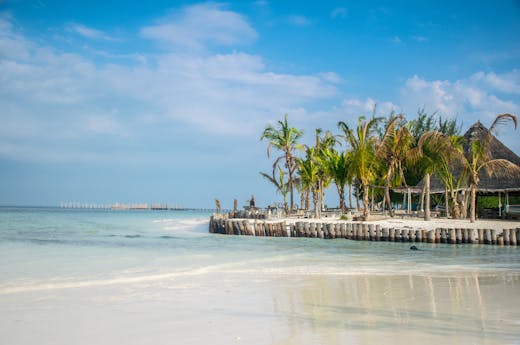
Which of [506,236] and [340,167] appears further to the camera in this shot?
[340,167]

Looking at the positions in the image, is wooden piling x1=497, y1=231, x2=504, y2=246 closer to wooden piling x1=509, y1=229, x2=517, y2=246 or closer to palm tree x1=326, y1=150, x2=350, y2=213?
wooden piling x1=509, y1=229, x2=517, y2=246

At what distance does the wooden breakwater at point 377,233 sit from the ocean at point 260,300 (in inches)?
209

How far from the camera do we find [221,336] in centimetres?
636

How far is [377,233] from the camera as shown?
78.8ft

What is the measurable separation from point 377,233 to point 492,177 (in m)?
13.3

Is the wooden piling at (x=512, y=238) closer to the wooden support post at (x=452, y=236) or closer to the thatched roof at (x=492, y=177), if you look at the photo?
the wooden support post at (x=452, y=236)

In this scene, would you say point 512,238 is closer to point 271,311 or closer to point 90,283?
point 271,311

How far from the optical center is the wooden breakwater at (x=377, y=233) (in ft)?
71.5

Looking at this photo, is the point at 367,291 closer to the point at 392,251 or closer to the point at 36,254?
the point at 392,251

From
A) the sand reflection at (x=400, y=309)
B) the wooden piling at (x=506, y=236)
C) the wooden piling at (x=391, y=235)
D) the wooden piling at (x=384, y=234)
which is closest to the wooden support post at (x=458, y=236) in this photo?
the wooden piling at (x=506, y=236)

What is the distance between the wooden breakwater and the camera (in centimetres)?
2180

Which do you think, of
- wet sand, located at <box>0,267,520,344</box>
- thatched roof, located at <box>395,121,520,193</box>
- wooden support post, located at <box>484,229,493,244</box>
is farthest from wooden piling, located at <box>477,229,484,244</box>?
wet sand, located at <box>0,267,520,344</box>

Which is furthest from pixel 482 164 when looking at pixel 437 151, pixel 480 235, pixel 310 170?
pixel 310 170

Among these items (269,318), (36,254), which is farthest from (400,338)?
(36,254)
